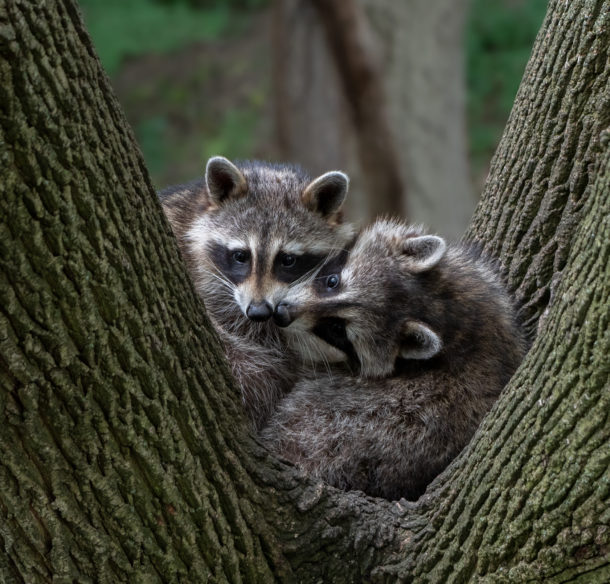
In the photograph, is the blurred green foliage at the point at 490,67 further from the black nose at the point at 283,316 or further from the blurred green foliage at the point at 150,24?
the black nose at the point at 283,316

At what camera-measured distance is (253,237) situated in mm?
4750

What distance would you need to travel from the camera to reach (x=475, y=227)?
4422mm

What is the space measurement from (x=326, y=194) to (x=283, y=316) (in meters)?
1.06

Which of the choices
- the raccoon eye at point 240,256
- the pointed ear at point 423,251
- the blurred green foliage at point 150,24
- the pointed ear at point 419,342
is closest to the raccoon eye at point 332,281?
the pointed ear at point 423,251

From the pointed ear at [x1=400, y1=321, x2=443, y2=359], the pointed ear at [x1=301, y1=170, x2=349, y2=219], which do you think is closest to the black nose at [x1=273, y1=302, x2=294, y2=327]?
the pointed ear at [x1=400, y1=321, x2=443, y2=359]

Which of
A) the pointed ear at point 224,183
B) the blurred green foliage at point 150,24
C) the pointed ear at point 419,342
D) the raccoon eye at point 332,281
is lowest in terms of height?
the blurred green foliage at point 150,24

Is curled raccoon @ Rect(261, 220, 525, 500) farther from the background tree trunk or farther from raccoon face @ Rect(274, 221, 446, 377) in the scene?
the background tree trunk

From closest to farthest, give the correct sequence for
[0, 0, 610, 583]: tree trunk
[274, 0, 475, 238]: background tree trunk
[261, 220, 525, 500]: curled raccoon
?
[0, 0, 610, 583]: tree trunk
[261, 220, 525, 500]: curled raccoon
[274, 0, 475, 238]: background tree trunk

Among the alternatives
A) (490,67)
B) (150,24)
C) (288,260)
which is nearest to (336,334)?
(288,260)

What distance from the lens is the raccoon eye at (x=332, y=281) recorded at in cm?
420

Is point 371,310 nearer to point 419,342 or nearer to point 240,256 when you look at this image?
point 419,342

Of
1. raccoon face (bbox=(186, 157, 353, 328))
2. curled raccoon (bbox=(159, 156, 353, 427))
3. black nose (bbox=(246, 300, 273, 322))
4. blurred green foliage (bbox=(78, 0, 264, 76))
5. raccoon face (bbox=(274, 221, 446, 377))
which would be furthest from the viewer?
blurred green foliage (bbox=(78, 0, 264, 76))

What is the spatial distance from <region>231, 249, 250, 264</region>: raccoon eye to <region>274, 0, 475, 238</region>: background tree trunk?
5.38m

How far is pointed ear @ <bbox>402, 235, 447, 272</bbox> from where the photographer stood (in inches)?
159
